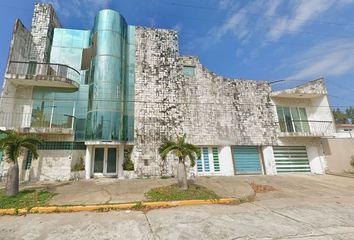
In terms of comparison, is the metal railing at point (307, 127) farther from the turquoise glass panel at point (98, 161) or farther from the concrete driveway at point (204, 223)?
the turquoise glass panel at point (98, 161)

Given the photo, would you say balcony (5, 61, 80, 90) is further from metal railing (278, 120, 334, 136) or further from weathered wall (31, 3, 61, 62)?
metal railing (278, 120, 334, 136)

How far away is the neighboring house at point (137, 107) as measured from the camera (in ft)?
42.5

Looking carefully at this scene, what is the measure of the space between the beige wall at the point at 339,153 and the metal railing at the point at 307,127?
1.06 meters

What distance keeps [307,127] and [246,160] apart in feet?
22.4

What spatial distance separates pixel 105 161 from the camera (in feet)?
45.3

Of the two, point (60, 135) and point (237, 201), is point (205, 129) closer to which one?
point (237, 201)

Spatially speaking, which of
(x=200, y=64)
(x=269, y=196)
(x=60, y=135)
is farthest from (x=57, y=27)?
(x=269, y=196)

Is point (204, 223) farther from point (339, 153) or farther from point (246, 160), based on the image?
point (339, 153)

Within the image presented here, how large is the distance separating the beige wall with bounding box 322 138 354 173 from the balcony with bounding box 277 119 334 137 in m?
0.99

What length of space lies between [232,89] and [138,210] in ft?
43.1

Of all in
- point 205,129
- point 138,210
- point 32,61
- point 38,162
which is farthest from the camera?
point 205,129

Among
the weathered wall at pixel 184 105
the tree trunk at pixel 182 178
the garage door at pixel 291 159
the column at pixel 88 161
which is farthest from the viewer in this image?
the garage door at pixel 291 159

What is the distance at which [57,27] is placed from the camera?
15820 millimetres

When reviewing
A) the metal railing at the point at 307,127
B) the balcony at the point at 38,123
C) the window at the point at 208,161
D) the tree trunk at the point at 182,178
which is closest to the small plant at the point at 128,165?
the balcony at the point at 38,123
